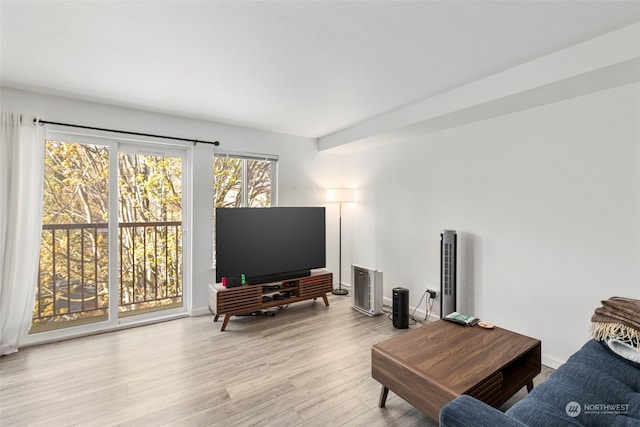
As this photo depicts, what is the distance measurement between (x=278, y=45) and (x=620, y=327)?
2.57 meters

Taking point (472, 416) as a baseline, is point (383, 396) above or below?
below

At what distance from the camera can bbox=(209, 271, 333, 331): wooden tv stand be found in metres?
3.26

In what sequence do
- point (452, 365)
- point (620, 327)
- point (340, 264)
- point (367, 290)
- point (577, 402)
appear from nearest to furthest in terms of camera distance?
point (577, 402) < point (620, 327) < point (452, 365) < point (367, 290) < point (340, 264)

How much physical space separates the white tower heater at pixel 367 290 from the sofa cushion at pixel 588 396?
2.24 metres

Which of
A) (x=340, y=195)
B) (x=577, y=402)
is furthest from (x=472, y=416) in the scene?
(x=340, y=195)

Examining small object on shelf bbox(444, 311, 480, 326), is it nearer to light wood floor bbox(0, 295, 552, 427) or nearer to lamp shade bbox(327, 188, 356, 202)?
light wood floor bbox(0, 295, 552, 427)

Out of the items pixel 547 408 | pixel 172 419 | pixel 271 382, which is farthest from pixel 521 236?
pixel 172 419

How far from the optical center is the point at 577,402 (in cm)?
119

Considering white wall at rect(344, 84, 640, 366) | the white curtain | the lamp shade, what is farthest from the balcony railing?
white wall at rect(344, 84, 640, 366)

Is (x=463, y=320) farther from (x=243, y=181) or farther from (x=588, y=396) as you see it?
(x=243, y=181)

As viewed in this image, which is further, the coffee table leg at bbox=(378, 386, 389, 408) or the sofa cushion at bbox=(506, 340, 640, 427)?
the coffee table leg at bbox=(378, 386, 389, 408)

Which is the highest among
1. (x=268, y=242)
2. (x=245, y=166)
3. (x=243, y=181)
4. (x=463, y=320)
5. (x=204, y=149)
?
(x=204, y=149)

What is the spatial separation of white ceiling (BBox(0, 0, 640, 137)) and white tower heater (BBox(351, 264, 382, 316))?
2.08 metres

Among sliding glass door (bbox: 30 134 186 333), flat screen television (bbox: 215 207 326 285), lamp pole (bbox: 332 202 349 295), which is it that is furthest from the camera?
lamp pole (bbox: 332 202 349 295)
